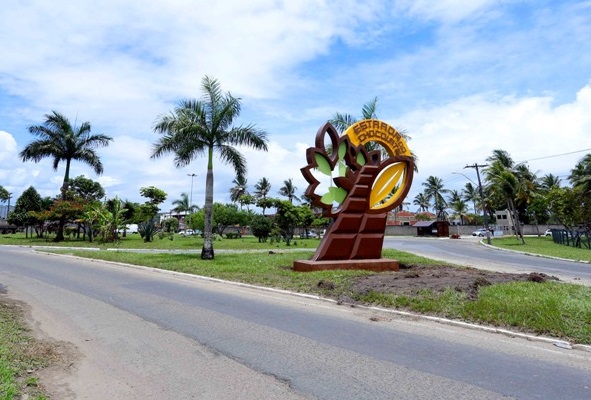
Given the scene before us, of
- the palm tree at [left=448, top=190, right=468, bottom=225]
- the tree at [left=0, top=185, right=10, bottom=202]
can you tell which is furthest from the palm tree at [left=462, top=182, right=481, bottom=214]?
the tree at [left=0, top=185, right=10, bottom=202]

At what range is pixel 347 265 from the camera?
1436 cm

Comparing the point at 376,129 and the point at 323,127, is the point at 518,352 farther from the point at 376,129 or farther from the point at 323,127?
the point at 376,129

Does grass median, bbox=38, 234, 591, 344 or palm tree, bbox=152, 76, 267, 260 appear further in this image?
palm tree, bbox=152, 76, 267, 260

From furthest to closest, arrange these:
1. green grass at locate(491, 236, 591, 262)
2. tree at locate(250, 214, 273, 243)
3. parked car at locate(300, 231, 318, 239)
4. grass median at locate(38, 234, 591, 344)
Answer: parked car at locate(300, 231, 318, 239)
tree at locate(250, 214, 273, 243)
green grass at locate(491, 236, 591, 262)
grass median at locate(38, 234, 591, 344)

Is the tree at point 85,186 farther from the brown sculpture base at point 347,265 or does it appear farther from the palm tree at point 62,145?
the brown sculpture base at point 347,265

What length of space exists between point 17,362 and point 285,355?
10.7ft

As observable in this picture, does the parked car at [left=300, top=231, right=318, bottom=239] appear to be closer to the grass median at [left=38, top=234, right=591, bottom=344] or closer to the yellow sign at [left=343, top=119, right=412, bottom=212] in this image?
the yellow sign at [left=343, top=119, right=412, bottom=212]

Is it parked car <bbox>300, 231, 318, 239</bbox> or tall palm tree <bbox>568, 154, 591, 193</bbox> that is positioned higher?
tall palm tree <bbox>568, 154, 591, 193</bbox>

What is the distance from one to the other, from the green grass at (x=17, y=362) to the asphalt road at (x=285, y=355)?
1.01 feet

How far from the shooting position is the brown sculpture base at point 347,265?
1376cm

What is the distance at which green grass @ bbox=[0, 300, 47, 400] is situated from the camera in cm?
426

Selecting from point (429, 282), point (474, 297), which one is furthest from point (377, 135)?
point (474, 297)

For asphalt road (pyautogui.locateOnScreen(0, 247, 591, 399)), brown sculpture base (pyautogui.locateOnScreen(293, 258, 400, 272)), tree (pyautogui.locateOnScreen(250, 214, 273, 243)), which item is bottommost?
asphalt road (pyautogui.locateOnScreen(0, 247, 591, 399))

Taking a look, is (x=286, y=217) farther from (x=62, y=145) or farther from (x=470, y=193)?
(x=470, y=193)
